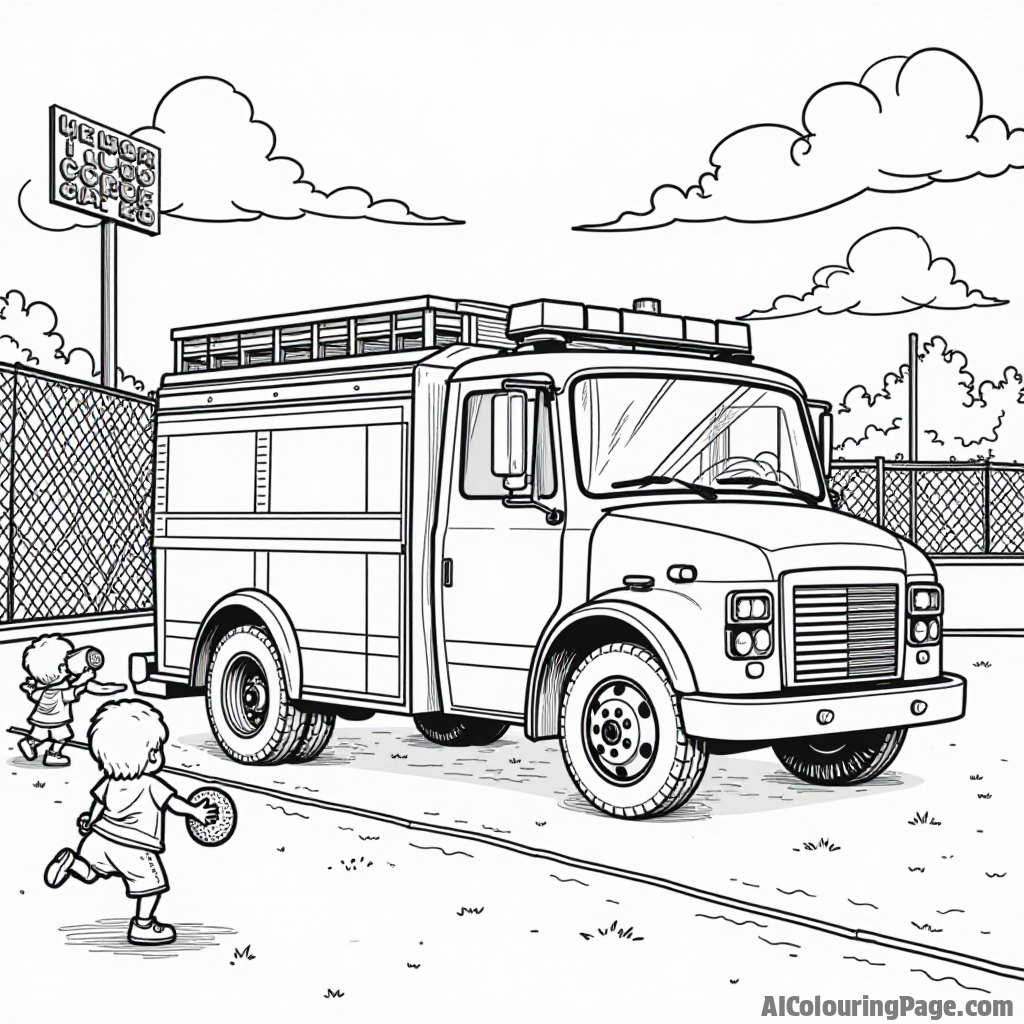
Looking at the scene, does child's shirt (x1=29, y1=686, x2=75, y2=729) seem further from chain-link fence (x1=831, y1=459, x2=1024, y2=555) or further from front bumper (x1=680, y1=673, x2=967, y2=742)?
chain-link fence (x1=831, y1=459, x2=1024, y2=555)

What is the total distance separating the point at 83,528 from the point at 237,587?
8.78 m

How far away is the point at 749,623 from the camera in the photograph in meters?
8.97

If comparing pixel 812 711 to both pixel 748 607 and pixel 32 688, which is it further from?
pixel 32 688

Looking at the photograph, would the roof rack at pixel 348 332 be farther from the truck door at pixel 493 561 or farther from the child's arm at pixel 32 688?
the child's arm at pixel 32 688

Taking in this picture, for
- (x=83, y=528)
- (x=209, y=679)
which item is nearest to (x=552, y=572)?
(x=209, y=679)

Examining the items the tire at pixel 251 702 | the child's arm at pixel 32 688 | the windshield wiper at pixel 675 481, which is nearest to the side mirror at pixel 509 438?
the windshield wiper at pixel 675 481

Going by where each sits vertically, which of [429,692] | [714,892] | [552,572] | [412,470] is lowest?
[714,892]

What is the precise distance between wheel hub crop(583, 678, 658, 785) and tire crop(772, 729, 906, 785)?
5.04ft

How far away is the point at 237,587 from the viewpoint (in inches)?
469

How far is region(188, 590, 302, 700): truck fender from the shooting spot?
37.4 feet

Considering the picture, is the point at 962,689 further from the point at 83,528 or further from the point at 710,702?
the point at 83,528

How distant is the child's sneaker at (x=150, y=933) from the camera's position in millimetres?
6559

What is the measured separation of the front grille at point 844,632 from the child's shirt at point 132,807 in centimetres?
404

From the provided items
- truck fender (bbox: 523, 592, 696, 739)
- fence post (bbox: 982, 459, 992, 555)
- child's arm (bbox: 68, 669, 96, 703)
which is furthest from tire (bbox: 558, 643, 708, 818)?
fence post (bbox: 982, 459, 992, 555)
